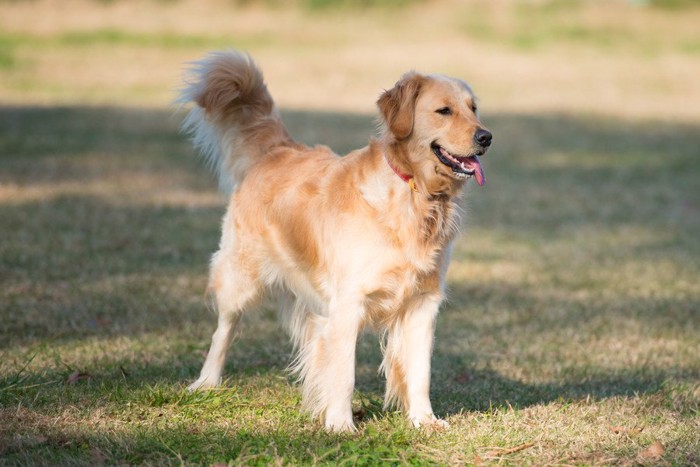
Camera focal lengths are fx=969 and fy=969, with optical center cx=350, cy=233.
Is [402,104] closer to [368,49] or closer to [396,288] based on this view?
[396,288]

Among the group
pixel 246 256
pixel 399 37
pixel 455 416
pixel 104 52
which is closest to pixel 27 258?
pixel 246 256

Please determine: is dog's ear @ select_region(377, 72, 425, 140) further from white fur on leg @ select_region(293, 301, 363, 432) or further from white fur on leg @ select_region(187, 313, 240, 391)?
white fur on leg @ select_region(187, 313, 240, 391)

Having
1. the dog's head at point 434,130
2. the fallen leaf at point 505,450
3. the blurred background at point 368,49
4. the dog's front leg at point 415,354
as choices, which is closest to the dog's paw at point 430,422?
the dog's front leg at point 415,354

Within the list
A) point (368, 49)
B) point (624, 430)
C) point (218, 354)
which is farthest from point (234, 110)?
point (368, 49)

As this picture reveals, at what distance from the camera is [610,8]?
31.1m

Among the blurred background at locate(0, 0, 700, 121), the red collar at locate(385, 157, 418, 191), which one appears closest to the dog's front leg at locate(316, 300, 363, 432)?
the red collar at locate(385, 157, 418, 191)

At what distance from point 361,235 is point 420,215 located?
1.01ft

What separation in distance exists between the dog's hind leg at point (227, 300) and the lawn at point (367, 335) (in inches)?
6.4

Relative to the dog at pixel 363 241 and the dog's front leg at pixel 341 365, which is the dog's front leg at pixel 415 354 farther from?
the dog's front leg at pixel 341 365

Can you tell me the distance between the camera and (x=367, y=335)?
7.13 m

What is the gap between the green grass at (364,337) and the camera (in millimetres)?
4590

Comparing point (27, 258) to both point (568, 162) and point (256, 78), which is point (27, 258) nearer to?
point (256, 78)

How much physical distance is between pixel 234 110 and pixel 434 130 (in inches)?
70.4

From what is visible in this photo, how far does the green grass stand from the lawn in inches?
0.9
